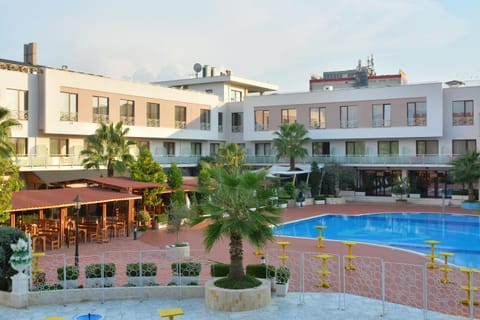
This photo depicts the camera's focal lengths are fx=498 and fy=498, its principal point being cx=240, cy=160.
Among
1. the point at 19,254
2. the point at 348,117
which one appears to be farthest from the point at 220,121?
the point at 19,254

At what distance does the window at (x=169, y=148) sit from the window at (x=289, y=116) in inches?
427

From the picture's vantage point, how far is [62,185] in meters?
29.2

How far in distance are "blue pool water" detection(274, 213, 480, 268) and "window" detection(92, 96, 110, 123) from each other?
52.8ft

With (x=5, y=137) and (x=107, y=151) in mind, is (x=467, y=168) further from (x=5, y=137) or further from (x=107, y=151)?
(x=5, y=137)

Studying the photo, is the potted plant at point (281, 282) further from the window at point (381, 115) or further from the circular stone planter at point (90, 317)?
the window at point (381, 115)

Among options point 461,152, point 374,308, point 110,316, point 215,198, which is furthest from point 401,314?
point 461,152

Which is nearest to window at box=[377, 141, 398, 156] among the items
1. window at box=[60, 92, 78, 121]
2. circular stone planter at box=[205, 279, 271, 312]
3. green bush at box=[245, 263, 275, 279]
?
window at box=[60, 92, 78, 121]

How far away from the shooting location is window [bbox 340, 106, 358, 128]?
44062mm

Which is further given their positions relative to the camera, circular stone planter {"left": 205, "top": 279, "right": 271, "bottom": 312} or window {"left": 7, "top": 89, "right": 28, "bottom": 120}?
window {"left": 7, "top": 89, "right": 28, "bottom": 120}

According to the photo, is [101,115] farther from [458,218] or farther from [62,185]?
[458,218]

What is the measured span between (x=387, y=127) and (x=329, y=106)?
5482mm

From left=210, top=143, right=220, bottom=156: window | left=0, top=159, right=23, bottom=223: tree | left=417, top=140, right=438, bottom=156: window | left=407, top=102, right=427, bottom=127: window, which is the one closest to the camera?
left=0, top=159, right=23, bottom=223: tree

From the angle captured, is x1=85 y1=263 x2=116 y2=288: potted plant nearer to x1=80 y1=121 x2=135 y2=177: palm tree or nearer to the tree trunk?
the tree trunk

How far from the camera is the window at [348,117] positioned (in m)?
44.1
